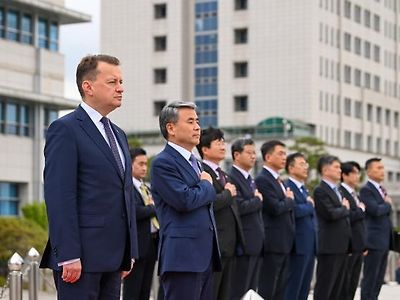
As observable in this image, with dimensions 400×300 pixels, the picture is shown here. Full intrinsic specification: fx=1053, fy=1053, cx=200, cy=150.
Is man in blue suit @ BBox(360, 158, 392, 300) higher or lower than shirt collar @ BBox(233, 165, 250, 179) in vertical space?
lower

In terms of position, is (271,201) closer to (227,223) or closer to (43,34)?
(227,223)

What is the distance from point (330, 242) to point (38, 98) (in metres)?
27.6

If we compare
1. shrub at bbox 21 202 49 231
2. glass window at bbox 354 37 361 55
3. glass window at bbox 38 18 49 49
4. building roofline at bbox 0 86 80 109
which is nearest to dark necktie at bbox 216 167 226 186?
shrub at bbox 21 202 49 231

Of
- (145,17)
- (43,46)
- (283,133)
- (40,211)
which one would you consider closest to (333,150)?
(283,133)

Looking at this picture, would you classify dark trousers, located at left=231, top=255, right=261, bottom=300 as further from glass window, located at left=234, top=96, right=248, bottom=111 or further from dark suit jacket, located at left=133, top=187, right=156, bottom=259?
glass window, located at left=234, top=96, right=248, bottom=111

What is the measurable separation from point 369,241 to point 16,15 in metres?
27.3

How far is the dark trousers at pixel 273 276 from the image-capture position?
1202 centimetres

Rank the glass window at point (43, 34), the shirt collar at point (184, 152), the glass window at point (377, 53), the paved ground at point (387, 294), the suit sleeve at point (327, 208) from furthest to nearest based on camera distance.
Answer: the glass window at point (377, 53)
the glass window at point (43, 34)
the paved ground at point (387, 294)
the suit sleeve at point (327, 208)
the shirt collar at point (184, 152)

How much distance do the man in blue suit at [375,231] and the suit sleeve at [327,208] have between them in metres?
1.18

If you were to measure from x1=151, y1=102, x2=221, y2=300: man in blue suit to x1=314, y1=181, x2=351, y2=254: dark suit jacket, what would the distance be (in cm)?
462

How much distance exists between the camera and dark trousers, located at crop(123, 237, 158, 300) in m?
11.2

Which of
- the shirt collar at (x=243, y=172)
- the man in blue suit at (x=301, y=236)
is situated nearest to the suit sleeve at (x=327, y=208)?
the man in blue suit at (x=301, y=236)

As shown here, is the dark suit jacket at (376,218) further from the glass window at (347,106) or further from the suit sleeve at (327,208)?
the glass window at (347,106)

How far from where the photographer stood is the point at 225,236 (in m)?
10.3
